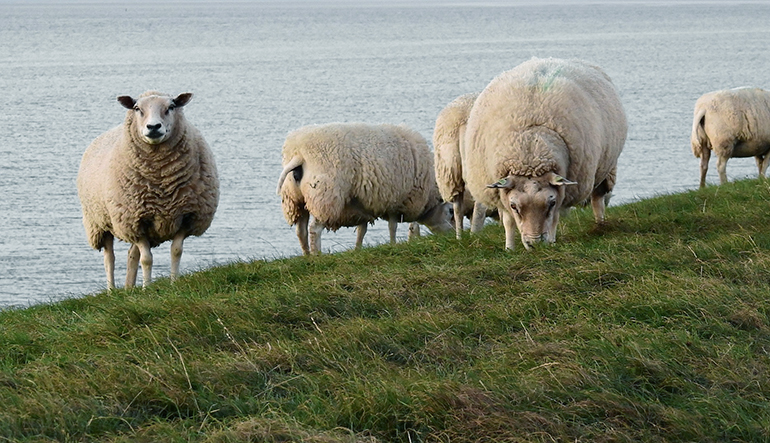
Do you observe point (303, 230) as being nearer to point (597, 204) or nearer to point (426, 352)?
point (597, 204)

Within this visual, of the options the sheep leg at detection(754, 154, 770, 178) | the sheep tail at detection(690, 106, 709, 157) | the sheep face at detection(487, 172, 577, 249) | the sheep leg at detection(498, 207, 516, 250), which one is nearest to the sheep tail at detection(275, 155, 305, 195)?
the sheep leg at detection(498, 207, 516, 250)

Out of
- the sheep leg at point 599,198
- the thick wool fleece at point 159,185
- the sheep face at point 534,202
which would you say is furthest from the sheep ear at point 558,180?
the thick wool fleece at point 159,185

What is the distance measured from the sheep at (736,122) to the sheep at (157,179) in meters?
8.74

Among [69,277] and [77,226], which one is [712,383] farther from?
[77,226]

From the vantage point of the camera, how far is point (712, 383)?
491 centimetres

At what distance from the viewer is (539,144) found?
26.7 ft

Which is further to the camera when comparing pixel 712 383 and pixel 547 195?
pixel 547 195

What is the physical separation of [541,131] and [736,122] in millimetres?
8334

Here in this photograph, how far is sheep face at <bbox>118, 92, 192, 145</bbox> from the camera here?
9.03 metres

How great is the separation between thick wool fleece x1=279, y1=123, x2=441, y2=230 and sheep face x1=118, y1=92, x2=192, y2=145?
226cm

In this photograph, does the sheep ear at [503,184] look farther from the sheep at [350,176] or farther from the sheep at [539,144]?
the sheep at [350,176]

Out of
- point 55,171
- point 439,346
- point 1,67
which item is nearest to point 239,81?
point 1,67

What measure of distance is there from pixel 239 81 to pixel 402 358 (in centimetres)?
5821

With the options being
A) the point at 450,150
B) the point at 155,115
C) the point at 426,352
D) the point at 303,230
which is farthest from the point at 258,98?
the point at 426,352
